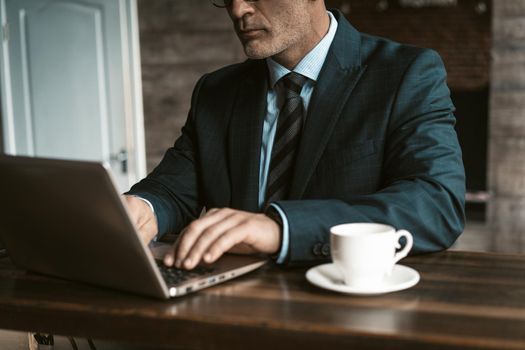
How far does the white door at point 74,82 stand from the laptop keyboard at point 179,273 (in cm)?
280

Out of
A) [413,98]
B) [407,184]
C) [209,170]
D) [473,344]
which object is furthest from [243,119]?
[473,344]

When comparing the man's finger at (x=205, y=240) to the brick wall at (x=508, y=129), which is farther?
the brick wall at (x=508, y=129)

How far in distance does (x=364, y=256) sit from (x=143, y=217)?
60 centimetres

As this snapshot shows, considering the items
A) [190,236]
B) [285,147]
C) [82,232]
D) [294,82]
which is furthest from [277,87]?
[82,232]

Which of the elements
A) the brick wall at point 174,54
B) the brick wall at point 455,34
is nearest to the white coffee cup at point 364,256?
the brick wall at point 174,54

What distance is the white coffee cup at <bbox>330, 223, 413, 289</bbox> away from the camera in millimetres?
880

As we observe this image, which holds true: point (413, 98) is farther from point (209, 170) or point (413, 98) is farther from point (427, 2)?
point (427, 2)

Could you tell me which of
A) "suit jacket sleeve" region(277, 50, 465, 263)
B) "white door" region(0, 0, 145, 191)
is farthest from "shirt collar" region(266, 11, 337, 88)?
"white door" region(0, 0, 145, 191)

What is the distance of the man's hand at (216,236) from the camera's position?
38.2 inches

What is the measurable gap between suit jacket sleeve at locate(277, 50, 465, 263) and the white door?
102 inches

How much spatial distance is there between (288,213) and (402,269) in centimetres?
20

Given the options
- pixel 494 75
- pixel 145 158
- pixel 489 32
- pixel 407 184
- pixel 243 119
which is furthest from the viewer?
pixel 489 32

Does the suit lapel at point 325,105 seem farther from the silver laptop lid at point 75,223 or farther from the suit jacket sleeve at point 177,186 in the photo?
the silver laptop lid at point 75,223

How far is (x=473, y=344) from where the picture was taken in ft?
2.32
